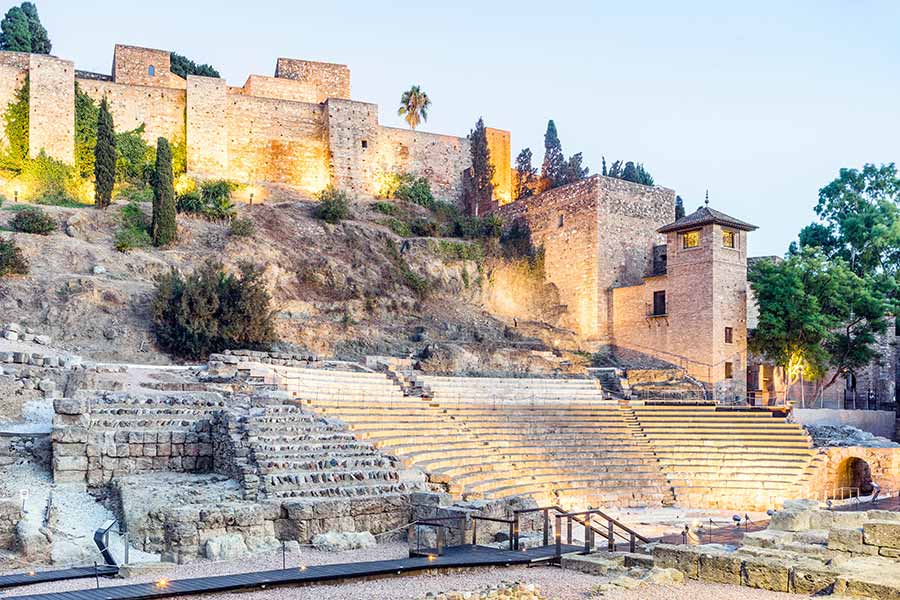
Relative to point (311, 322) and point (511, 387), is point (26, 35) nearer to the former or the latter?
point (311, 322)

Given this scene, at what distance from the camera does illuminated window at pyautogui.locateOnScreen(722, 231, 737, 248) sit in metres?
29.9

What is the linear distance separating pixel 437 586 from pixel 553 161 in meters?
39.6

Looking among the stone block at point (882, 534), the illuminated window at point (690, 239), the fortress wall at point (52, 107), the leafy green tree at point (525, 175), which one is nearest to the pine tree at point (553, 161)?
the leafy green tree at point (525, 175)

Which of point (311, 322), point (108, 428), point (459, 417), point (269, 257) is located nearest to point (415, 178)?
point (269, 257)

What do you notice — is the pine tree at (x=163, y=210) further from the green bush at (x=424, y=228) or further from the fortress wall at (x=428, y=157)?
the fortress wall at (x=428, y=157)

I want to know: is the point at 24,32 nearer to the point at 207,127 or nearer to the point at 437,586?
the point at 207,127

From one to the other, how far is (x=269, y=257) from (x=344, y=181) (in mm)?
10923

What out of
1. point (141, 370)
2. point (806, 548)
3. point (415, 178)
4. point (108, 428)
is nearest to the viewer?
point (806, 548)

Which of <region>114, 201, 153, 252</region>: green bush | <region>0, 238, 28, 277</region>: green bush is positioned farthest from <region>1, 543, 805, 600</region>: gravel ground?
<region>114, 201, 153, 252</region>: green bush

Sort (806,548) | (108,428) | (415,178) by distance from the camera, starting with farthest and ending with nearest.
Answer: (415,178) < (108,428) < (806,548)

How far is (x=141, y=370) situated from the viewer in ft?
59.5

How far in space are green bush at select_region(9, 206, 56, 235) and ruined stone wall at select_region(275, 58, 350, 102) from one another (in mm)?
19590

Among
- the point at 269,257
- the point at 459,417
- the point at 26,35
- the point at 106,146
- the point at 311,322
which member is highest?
the point at 26,35

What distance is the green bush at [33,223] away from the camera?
27.1m
